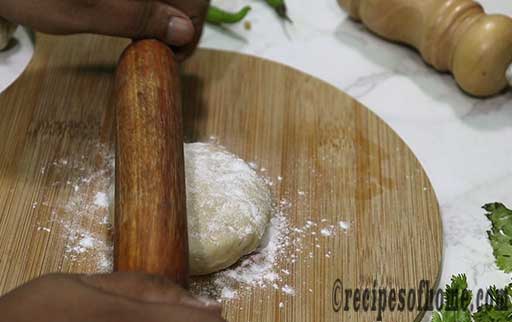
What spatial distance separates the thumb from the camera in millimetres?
1604

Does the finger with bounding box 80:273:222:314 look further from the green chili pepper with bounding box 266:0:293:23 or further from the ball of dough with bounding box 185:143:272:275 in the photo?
the green chili pepper with bounding box 266:0:293:23

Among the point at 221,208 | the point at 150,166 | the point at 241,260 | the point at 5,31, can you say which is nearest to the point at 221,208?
the point at 221,208

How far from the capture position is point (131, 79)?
1544mm

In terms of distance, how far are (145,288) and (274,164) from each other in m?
0.67

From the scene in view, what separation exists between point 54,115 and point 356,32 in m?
0.95

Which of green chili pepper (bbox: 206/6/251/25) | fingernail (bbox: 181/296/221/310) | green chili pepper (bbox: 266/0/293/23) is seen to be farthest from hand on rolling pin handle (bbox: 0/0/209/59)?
fingernail (bbox: 181/296/221/310)

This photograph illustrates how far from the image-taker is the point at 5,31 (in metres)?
1.99

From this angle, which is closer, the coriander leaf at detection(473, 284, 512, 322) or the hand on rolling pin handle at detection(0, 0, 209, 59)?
the coriander leaf at detection(473, 284, 512, 322)

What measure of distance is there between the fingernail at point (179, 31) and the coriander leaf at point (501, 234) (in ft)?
2.56

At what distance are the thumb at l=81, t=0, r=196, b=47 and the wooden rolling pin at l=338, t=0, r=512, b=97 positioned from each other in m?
0.65

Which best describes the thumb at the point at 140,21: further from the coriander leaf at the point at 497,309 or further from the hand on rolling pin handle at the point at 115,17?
the coriander leaf at the point at 497,309

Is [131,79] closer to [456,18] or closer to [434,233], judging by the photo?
[434,233]

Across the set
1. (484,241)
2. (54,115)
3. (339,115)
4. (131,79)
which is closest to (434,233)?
(484,241)

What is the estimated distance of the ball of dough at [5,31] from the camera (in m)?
1.95
